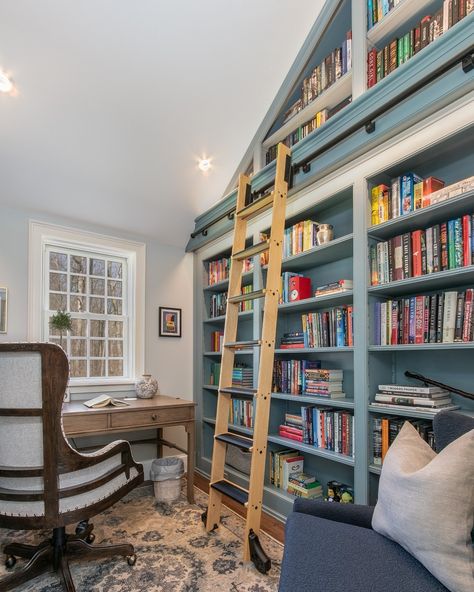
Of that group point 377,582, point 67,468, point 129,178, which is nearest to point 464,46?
point 377,582

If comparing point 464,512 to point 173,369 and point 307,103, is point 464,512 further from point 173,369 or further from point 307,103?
point 173,369

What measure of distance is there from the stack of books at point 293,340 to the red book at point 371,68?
61.5 inches

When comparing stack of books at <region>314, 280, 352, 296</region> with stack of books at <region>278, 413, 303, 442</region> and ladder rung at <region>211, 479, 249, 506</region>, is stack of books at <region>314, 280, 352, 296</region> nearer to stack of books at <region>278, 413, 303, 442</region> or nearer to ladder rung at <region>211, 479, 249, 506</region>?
stack of books at <region>278, 413, 303, 442</region>

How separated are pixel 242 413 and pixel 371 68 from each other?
2.51 meters

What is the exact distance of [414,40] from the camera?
1935 millimetres

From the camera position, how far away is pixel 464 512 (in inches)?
42.0

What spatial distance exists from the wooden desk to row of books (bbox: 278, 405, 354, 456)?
0.72 metres

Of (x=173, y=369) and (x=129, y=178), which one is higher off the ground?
(x=129, y=178)

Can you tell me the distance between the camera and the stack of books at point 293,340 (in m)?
2.60

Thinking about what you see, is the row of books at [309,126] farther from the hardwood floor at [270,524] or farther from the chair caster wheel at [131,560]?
the chair caster wheel at [131,560]

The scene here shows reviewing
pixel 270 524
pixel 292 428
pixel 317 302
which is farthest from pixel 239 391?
pixel 270 524

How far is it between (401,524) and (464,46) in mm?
1856

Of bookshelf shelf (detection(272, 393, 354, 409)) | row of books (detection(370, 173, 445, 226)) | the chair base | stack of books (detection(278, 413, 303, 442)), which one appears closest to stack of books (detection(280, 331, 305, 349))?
bookshelf shelf (detection(272, 393, 354, 409))

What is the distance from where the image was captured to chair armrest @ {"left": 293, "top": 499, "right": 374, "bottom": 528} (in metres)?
1.41
